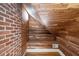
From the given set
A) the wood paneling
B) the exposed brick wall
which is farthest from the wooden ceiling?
the exposed brick wall

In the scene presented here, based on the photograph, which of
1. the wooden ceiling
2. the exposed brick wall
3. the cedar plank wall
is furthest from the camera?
the cedar plank wall

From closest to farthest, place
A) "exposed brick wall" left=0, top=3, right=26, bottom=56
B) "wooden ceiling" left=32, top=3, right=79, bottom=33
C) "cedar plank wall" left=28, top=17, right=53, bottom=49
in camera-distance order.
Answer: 1. "exposed brick wall" left=0, top=3, right=26, bottom=56
2. "wooden ceiling" left=32, top=3, right=79, bottom=33
3. "cedar plank wall" left=28, top=17, right=53, bottom=49

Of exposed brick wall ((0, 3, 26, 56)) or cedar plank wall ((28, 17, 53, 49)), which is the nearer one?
exposed brick wall ((0, 3, 26, 56))

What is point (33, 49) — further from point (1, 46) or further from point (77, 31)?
point (1, 46)

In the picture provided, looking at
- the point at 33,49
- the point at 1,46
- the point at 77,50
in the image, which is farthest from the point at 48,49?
the point at 1,46

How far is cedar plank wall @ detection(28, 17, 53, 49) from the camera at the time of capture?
4.80 metres

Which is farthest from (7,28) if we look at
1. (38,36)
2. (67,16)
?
(38,36)

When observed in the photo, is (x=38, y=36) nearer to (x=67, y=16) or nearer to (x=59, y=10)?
(x=67, y=16)

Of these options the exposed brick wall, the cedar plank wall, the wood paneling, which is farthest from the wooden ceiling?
the cedar plank wall

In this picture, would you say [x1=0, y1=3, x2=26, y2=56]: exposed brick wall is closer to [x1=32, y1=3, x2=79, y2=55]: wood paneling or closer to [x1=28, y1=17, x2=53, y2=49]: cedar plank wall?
[x1=32, y1=3, x2=79, y2=55]: wood paneling

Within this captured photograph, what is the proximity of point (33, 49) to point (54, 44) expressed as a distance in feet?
2.96

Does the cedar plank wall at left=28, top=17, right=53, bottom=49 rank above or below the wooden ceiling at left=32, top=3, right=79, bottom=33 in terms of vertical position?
below

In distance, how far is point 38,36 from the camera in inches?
205

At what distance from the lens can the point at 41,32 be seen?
5.20 m
